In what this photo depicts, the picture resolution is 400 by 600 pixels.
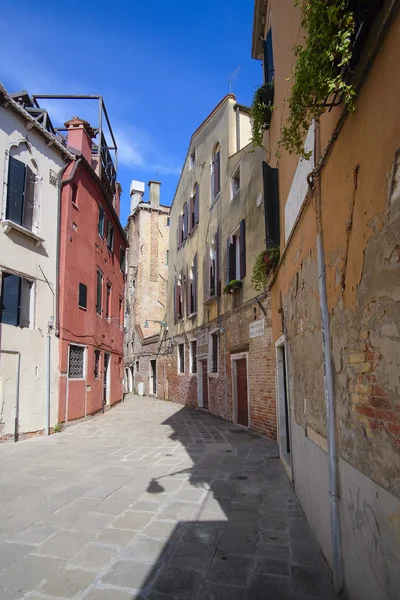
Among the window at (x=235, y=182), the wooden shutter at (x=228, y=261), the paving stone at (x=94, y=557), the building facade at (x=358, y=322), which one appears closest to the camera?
the building facade at (x=358, y=322)

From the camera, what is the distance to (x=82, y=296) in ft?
39.3

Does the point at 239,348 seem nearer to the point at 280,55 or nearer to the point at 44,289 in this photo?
the point at 44,289

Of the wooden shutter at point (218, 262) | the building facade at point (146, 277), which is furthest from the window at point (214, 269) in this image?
the building facade at point (146, 277)

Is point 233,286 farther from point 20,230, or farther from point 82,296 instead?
point 20,230

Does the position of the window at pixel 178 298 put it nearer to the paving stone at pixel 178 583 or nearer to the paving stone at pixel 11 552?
the paving stone at pixel 11 552

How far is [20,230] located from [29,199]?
1.17 metres

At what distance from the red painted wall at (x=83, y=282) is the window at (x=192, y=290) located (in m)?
3.23

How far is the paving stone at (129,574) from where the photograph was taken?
280cm

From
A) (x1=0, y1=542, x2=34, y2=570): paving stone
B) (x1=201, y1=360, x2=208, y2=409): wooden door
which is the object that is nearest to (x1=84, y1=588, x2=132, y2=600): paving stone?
(x1=0, y1=542, x2=34, y2=570): paving stone

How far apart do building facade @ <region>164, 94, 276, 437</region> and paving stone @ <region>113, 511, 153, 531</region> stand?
457 cm

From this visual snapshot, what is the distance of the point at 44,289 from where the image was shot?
9.76m

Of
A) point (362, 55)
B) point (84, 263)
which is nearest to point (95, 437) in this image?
point (84, 263)

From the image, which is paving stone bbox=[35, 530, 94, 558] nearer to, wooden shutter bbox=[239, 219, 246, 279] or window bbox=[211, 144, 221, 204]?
wooden shutter bbox=[239, 219, 246, 279]

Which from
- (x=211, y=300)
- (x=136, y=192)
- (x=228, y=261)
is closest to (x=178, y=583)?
(x=228, y=261)
